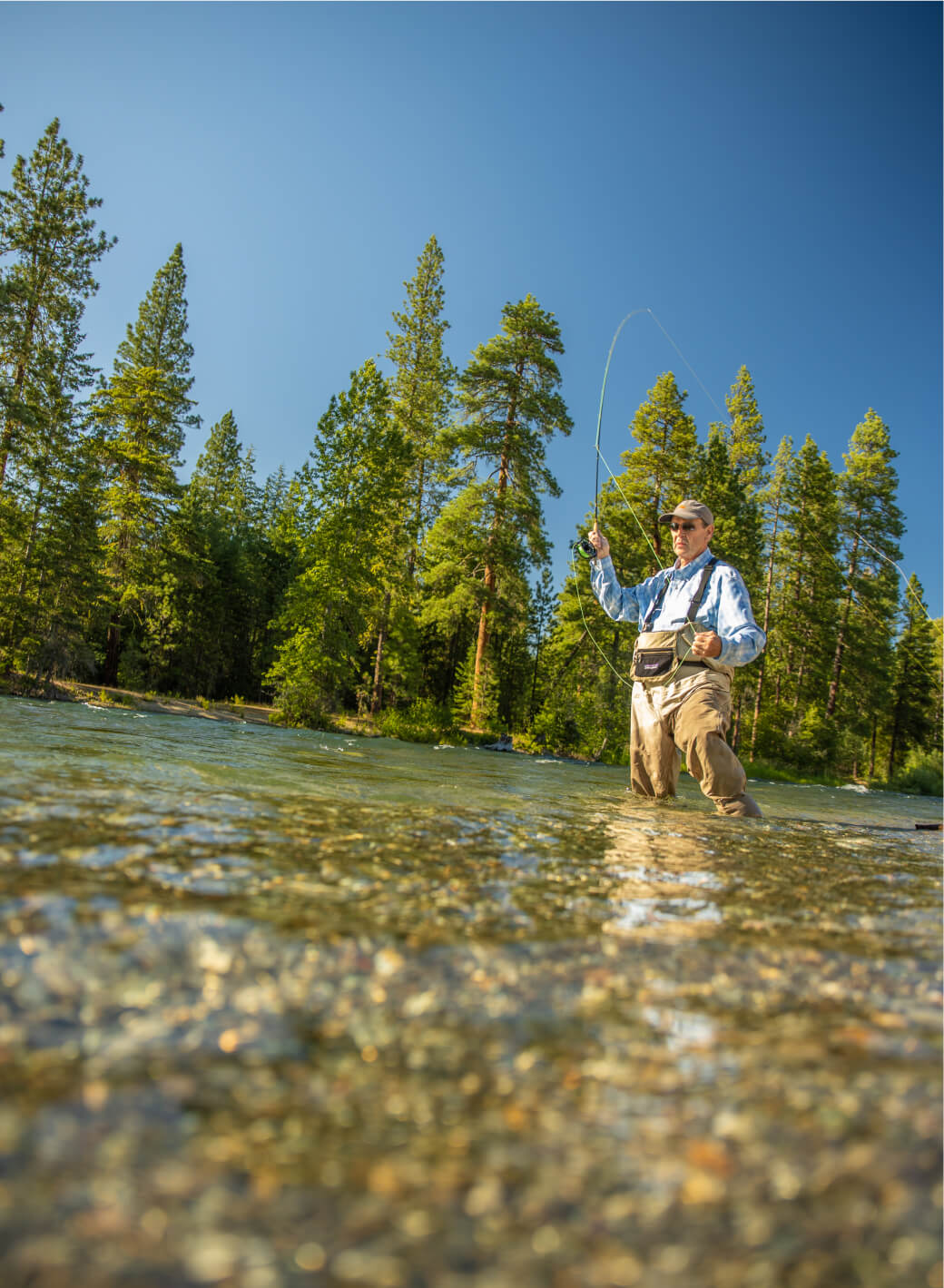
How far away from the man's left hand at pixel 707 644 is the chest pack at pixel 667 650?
301 millimetres

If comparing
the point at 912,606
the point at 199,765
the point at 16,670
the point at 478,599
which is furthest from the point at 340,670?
the point at 912,606

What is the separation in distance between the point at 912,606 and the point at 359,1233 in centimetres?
6446

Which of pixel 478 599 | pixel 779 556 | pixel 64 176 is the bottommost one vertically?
pixel 478 599

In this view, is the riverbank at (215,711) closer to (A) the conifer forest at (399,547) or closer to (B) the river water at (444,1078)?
(A) the conifer forest at (399,547)

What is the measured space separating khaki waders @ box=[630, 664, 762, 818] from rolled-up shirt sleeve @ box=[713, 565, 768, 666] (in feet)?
1.06

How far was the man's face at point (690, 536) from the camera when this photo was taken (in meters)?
6.03

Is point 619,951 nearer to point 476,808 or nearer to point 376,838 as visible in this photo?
point 376,838

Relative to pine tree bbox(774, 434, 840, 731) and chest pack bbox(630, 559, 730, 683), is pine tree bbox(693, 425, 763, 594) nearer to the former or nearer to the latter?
pine tree bbox(774, 434, 840, 731)

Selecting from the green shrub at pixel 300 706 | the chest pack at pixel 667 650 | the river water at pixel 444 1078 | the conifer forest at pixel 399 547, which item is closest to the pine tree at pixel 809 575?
the conifer forest at pixel 399 547

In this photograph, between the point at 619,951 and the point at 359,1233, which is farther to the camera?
the point at 619,951

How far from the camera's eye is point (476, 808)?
13.0 ft

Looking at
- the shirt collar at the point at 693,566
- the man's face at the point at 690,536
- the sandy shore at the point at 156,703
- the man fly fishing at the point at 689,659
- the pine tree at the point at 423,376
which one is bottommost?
the sandy shore at the point at 156,703

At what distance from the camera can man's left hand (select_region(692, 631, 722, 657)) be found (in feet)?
17.2

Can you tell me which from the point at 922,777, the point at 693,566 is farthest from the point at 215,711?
the point at 922,777
